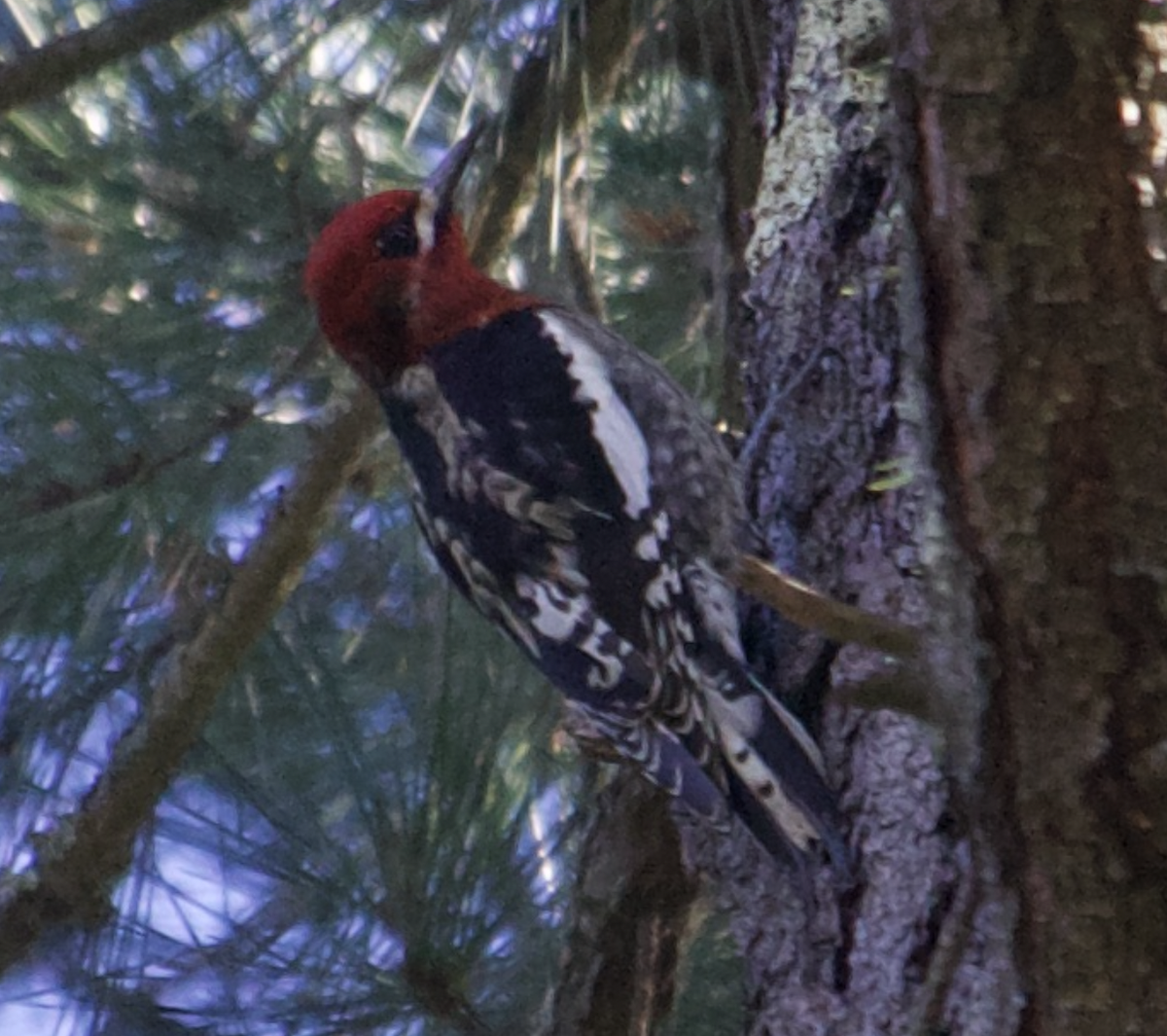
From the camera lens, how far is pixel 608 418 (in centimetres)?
177

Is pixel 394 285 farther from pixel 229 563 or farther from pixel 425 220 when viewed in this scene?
pixel 229 563

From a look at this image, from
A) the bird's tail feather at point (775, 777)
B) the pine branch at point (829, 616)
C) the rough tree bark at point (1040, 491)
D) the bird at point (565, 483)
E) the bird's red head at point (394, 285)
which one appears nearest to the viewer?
the rough tree bark at point (1040, 491)

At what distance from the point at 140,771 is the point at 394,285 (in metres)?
0.70

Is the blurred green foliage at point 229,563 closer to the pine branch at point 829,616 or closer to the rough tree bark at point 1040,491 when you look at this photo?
the pine branch at point 829,616

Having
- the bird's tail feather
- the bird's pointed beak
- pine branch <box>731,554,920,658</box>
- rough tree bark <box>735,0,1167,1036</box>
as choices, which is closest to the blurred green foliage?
the bird's pointed beak

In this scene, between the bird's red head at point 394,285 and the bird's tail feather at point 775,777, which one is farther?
the bird's red head at point 394,285

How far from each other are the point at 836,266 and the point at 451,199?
47cm

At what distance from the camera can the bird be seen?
159 centimetres

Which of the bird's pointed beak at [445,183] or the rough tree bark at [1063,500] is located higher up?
the bird's pointed beak at [445,183]

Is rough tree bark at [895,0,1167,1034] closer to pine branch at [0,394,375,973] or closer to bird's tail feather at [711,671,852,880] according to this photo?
bird's tail feather at [711,671,852,880]

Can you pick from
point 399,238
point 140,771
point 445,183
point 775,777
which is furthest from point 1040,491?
point 399,238

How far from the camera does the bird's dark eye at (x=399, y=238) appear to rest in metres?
1.82

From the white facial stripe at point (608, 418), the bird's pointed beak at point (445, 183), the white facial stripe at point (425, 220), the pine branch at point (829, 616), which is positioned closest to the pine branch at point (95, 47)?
the bird's pointed beak at point (445, 183)

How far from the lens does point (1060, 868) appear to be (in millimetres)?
724
